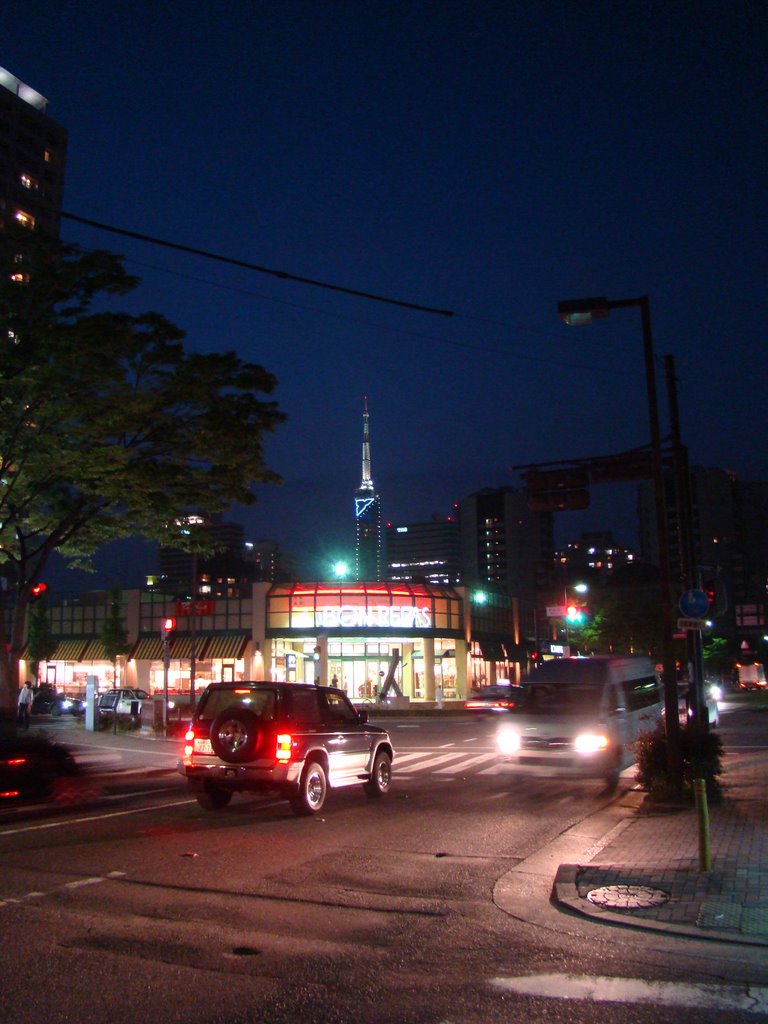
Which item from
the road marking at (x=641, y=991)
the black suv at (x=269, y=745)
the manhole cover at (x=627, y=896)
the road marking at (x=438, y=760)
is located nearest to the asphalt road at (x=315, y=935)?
the road marking at (x=641, y=991)

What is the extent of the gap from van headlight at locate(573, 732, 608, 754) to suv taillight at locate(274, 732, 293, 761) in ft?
19.9

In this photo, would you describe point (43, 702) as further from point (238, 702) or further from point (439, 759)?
point (238, 702)

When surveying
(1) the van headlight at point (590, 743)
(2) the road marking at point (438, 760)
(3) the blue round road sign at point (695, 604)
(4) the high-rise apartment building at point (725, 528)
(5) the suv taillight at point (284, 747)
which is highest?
(4) the high-rise apartment building at point (725, 528)

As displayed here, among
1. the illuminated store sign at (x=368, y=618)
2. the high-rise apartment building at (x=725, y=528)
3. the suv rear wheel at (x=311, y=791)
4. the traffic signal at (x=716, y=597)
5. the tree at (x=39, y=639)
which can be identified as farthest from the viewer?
the high-rise apartment building at (x=725, y=528)

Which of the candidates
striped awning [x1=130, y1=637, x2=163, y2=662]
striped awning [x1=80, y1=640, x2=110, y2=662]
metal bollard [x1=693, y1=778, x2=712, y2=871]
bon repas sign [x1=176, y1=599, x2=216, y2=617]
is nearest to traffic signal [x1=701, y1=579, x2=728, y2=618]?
metal bollard [x1=693, y1=778, x2=712, y2=871]

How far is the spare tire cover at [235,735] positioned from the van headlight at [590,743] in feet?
21.4

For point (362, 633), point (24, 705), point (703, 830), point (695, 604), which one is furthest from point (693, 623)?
point (362, 633)

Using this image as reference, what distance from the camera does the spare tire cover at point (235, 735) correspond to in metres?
13.1

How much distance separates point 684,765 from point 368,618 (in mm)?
44137

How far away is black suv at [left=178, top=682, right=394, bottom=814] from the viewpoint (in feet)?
43.1

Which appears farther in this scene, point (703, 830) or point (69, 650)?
point (69, 650)

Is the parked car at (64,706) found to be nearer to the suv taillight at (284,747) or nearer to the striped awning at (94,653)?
the striped awning at (94,653)

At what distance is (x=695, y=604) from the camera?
49.8ft

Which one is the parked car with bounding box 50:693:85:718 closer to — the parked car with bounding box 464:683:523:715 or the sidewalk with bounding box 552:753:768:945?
the parked car with bounding box 464:683:523:715
